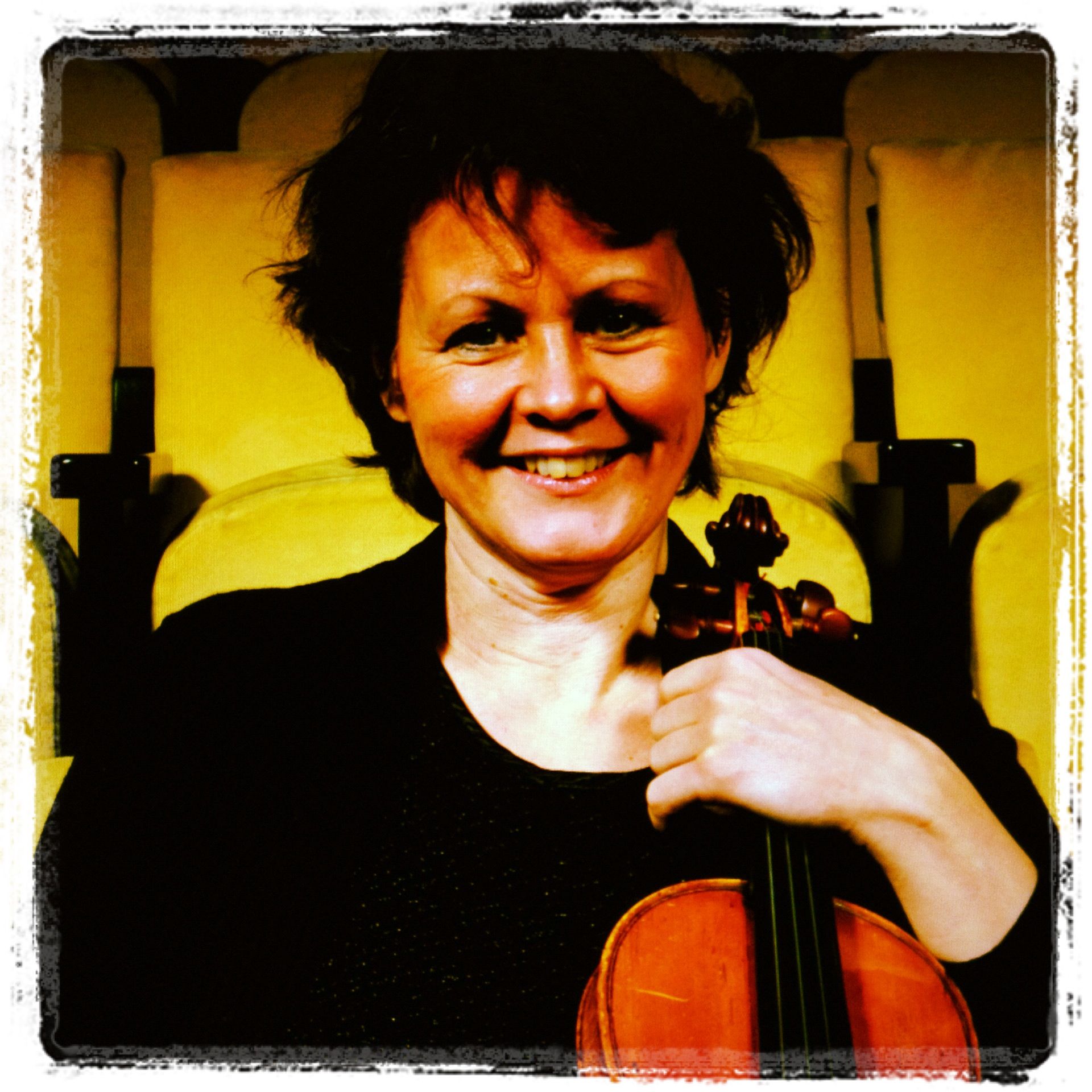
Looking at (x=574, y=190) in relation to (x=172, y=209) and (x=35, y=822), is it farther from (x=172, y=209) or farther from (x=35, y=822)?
(x=35, y=822)

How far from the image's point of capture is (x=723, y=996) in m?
0.68

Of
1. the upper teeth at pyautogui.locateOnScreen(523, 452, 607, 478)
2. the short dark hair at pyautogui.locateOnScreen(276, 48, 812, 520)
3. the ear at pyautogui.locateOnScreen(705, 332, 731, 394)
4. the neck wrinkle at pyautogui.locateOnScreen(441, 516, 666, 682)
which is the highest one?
the short dark hair at pyautogui.locateOnScreen(276, 48, 812, 520)

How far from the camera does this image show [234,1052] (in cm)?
73

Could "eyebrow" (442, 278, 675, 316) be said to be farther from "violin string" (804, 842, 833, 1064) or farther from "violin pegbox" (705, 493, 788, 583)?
"violin string" (804, 842, 833, 1064)

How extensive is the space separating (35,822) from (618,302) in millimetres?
610

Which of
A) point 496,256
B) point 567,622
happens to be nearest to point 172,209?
point 496,256

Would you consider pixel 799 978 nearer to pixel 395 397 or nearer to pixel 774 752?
pixel 774 752

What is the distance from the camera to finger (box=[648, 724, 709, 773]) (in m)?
0.73

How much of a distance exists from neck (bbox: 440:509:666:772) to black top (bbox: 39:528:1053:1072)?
0.02m

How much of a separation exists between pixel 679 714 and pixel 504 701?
14 cm

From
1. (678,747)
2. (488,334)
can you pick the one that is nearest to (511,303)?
(488,334)

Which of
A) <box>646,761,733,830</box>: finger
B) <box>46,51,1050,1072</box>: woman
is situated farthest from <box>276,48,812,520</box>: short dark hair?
<box>646,761,733,830</box>: finger

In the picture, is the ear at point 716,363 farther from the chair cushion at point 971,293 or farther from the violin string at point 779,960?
the violin string at point 779,960

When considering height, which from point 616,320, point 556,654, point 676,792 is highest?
point 616,320
